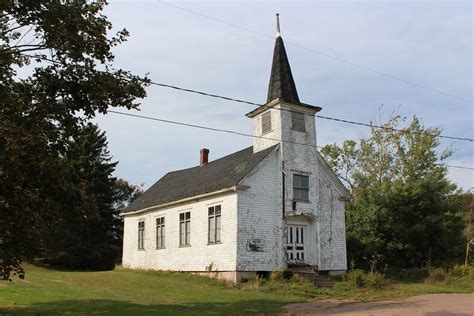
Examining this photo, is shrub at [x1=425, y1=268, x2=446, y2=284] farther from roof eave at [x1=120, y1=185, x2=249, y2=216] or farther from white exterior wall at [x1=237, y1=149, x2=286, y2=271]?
roof eave at [x1=120, y1=185, x2=249, y2=216]

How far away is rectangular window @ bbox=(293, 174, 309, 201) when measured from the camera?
2489cm

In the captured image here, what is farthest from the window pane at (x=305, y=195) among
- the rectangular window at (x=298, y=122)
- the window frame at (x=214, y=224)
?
the window frame at (x=214, y=224)

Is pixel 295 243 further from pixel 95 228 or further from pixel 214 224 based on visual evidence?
pixel 95 228

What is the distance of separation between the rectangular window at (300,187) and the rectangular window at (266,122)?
2.69 meters

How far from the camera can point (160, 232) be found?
2984 centimetres

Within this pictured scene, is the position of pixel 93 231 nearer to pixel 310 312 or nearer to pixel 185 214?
pixel 185 214

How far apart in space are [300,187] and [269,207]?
2.11 meters

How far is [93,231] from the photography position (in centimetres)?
4166

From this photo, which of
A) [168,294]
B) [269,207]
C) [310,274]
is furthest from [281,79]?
[168,294]

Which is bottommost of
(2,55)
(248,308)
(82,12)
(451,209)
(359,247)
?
(248,308)

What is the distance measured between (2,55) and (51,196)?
3985 mm

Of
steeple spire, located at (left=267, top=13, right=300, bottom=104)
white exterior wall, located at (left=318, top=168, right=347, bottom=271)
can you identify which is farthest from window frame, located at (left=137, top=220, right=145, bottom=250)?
steeple spire, located at (left=267, top=13, right=300, bottom=104)

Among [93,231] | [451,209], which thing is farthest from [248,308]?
[93,231]

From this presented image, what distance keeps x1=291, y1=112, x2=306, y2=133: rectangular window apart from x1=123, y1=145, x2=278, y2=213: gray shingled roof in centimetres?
161
